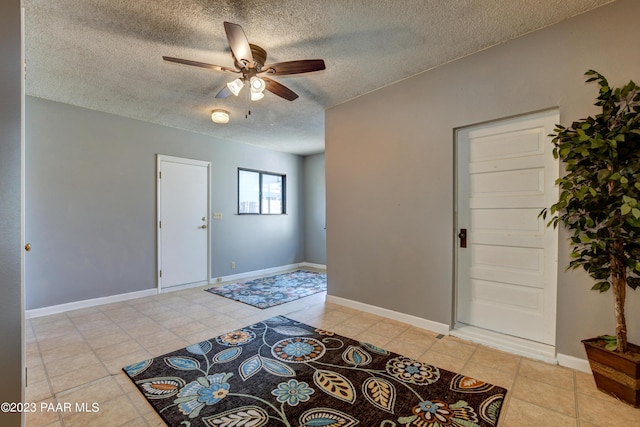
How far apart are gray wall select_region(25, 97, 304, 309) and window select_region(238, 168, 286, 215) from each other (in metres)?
0.63

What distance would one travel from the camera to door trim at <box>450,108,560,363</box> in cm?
220

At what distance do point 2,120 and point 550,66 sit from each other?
3.30 m

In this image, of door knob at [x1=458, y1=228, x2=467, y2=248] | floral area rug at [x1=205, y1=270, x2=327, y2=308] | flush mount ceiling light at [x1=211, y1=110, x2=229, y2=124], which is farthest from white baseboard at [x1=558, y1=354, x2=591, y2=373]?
flush mount ceiling light at [x1=211, y1=110, x2=229, y2=124]

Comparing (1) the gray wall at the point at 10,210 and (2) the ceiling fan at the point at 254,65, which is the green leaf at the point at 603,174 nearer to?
(2) the ceiling fan at the point at 254,65

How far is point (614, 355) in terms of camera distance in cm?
170

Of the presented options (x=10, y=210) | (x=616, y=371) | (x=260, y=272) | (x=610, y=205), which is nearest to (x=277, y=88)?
(x=10, y=210)

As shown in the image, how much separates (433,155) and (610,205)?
135 centimetres

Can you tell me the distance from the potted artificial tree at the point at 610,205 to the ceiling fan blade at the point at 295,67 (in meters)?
1.76

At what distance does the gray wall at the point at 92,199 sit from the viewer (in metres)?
3.29

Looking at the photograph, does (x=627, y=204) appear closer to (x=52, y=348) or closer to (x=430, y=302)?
(x=430, y=302)

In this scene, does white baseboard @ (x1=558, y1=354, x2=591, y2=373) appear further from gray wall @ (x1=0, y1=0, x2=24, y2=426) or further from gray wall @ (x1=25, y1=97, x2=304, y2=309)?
gray wall @ (x1=25, y1=97, x2=304, y2=309)

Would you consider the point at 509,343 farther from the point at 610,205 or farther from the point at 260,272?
the point at 260,272

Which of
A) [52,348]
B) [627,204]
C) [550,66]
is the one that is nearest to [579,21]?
[550,66]

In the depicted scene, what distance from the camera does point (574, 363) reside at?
6.75 feet
